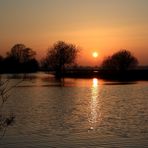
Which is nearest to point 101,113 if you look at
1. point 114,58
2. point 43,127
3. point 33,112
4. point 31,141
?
point 33,112

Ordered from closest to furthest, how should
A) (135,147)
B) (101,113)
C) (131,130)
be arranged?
1. (135,147)
2. (131,130)
3. (101,113)

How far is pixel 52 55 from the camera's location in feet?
428

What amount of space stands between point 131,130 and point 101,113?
7201 mm

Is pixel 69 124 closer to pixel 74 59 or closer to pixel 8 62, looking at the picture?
pixel 8 62

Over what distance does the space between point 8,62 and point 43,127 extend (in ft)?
32.0

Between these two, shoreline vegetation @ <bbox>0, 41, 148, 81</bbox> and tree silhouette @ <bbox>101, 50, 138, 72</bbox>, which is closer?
shoreline vegetation @ <bbox>0, 41, 148, 81</bbox>

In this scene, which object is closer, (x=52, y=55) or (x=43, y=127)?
(x=43, y=127)

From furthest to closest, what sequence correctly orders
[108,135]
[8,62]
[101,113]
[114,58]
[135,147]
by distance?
[114,58] → [101,113] → [108,135] → [135,147] → [8,62]

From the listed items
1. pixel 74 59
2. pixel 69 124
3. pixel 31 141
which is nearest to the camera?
pixel 31 141

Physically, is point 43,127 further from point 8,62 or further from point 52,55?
point 52,55

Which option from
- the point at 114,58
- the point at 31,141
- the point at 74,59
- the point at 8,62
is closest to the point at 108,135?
the point at 31,141

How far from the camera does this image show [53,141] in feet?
49.8

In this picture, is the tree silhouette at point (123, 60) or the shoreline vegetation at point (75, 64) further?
the tree silhouette at point (123, 60)

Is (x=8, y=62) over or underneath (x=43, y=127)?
over
